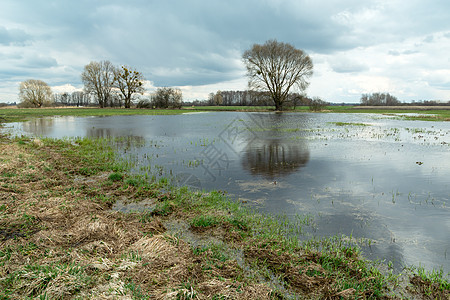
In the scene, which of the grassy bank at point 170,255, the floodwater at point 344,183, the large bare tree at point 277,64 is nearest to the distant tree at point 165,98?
the large bare tree at point 277,64

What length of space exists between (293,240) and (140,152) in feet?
37.8

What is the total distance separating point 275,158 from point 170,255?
9772 millimetres

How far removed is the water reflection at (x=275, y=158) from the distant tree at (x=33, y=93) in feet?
348

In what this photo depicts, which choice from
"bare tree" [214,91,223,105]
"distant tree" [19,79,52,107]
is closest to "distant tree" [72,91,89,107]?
"distant tree" [19,79,52,107]

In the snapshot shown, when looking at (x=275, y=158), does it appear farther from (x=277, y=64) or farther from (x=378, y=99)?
(x=378, y=99)

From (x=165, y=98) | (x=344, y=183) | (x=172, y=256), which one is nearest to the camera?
(x=172, y=256)

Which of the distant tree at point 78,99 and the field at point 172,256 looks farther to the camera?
the distant tree at point 78,99

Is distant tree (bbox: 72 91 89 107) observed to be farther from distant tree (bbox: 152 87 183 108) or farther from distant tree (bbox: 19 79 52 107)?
distant tree (bbox: 152 87 183 108)

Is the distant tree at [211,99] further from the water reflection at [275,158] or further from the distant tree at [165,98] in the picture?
the water reflection at [275,158]

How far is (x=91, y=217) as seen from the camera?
5.48 meters

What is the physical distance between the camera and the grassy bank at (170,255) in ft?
10.7

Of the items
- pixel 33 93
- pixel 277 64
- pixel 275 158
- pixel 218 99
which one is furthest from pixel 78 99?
pixel 275 158

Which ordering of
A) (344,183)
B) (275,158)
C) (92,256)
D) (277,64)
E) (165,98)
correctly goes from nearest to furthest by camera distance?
(92,256) < (344,183) < (275,158) < (277,64) < (165,98)

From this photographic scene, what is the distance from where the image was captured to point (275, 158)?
1306 cm
